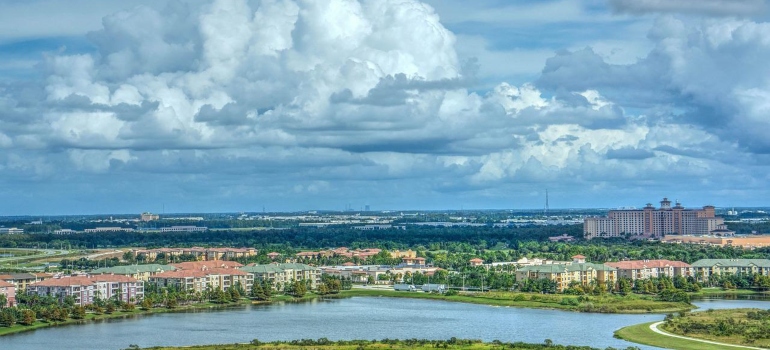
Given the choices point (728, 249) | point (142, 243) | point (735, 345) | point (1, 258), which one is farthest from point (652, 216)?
point (735, 345)

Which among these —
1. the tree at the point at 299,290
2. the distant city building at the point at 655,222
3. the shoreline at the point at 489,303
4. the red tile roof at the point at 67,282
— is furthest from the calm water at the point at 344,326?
the distant city building at the point at 655,222

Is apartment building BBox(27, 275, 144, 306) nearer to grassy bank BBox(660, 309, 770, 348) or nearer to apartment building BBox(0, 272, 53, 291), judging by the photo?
apartment building BBox(0, 272, 53, 291)

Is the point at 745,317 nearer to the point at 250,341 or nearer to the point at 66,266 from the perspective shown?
the point at 250,341

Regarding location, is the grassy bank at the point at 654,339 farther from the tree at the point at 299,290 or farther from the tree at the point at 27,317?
the tree at the point at 27,317

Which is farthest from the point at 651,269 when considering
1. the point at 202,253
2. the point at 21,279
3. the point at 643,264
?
the point at 202,253

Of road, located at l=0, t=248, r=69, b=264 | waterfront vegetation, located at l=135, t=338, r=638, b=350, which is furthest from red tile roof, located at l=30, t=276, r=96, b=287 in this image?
road, located at l=0, t=248, r=69, b=264

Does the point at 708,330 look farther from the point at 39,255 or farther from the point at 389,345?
the point at 39,255
